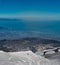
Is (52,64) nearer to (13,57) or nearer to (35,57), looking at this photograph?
(35,57)

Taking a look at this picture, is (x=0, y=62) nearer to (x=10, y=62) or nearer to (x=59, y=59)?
(x=10, y=62)

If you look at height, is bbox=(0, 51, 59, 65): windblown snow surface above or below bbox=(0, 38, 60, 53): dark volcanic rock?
above

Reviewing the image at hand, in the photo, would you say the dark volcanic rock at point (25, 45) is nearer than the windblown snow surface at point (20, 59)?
No

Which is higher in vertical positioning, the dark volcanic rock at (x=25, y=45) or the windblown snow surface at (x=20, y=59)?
the windblown snow surface at (x=20, y=59)

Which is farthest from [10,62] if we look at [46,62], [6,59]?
[46,62]

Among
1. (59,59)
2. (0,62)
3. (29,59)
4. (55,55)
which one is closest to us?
(0,62)

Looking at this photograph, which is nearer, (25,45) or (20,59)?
(20,59)

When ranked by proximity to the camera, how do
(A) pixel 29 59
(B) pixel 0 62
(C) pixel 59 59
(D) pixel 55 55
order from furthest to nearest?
(D) pixel 55 55, (C) pixel 59 59, (A) pixel 29 59, (B) pixel 0 62

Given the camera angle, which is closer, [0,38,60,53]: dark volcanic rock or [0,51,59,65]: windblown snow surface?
[0,51,59,65]: windblown snow surface

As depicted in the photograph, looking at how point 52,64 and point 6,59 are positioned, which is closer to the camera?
point 6,59

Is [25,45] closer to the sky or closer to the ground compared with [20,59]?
closer to the ground
